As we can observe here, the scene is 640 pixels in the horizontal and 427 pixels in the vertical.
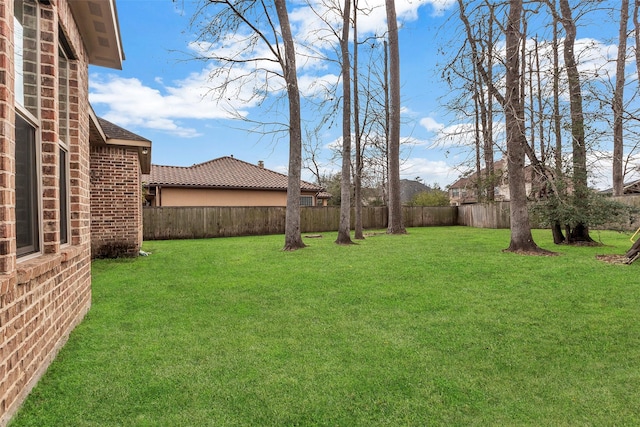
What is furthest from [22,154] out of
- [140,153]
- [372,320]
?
[140,153]

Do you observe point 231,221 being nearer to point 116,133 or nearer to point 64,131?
point 116,133

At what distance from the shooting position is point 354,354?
2873 mm

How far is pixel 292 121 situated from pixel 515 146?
19.0 feet

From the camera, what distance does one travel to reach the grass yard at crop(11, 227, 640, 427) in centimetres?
209

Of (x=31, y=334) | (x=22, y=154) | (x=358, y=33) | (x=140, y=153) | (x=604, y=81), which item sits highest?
(x=358, y=33)

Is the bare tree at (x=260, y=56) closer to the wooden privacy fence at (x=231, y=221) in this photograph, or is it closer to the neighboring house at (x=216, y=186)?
the wooden privacy fence at (x=231, y=221)

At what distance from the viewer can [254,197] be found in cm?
2023

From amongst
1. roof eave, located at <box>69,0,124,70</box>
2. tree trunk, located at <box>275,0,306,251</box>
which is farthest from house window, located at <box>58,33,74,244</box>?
tree trunk, located at <box>275,0,306,251</box>

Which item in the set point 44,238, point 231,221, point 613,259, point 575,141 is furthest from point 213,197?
point 613,259

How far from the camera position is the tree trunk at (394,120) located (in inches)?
528

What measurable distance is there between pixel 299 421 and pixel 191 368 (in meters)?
1.05

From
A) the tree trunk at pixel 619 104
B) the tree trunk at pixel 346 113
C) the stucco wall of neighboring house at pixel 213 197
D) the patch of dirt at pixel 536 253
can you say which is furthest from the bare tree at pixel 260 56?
the stucco wall of neighboring house at pixel 213 197

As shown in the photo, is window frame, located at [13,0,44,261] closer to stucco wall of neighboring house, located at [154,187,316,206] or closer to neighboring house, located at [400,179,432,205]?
stucco wall of neighboring house, located at [154,187,316,206]

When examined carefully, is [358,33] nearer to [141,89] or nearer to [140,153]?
[141,89]
